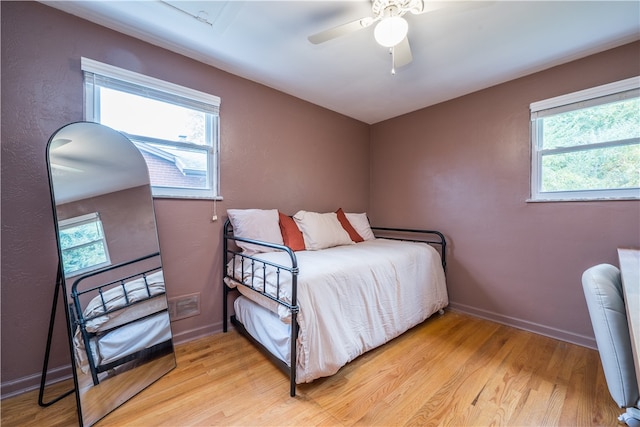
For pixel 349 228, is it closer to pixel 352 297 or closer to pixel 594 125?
pixel 352 297

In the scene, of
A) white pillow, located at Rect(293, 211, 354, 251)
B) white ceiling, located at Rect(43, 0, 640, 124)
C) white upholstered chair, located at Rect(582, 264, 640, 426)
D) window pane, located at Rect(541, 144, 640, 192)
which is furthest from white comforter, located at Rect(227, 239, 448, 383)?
white ceiling, located at Rect(43, 0, 640, 124)

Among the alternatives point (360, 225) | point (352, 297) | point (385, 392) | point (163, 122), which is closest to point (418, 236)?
point (360, 225)

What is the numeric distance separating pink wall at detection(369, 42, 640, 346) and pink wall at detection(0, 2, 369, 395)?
1.14m

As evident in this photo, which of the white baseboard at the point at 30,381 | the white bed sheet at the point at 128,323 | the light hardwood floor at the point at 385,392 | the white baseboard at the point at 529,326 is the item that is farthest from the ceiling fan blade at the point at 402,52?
the white baseboard at the point at 30,381

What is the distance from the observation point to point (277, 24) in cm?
166

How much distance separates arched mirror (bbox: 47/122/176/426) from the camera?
1.33 m

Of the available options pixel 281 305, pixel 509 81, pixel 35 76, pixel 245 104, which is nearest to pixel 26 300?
pixel 35 76

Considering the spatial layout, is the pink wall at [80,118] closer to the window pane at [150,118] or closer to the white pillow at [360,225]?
the window pane at [150,118]

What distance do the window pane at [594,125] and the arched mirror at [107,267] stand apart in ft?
10.6

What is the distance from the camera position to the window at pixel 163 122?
1.69m

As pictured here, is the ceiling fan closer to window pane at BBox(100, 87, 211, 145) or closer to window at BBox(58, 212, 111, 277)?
window pane at BBox(100, 87, 211, 145)

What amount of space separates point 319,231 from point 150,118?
1.62m

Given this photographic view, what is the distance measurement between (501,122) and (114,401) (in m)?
3.50

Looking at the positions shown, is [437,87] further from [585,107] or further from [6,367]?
[6,367]
